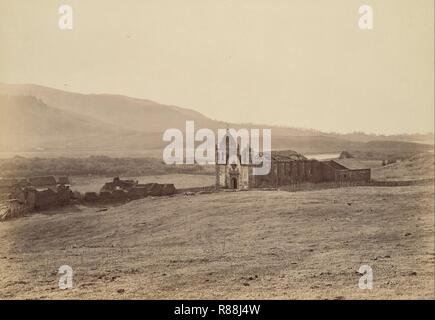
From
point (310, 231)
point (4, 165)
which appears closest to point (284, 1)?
point (310, 231)

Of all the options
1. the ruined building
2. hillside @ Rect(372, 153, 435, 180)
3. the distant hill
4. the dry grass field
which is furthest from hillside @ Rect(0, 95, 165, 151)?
hillside @ Rect(372, 153, 435, 180)

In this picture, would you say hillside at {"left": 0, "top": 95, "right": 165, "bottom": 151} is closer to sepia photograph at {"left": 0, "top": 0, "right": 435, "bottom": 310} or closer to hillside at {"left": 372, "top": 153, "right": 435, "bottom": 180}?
sepia photograph at {"left": 0, "top": 0, "right": 435, "bottom": 310}

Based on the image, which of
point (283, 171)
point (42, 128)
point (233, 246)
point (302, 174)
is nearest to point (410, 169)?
point (302, 174)

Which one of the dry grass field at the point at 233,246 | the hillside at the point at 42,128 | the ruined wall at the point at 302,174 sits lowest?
the dry grass field at the point at 233,246

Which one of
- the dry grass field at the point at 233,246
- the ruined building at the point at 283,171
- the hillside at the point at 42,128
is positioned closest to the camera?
the dry grass field at the point at 233,246

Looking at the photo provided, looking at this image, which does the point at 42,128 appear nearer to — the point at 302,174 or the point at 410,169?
the point at 302,174

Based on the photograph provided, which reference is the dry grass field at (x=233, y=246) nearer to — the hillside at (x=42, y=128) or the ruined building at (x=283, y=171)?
the ruined building at (x=283, y=171)

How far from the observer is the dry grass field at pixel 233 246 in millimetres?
7754

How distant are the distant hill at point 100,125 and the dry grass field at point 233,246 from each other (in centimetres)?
77

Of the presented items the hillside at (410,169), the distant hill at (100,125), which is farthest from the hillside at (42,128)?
the hillside at (410,169)

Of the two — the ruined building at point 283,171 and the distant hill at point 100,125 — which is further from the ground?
the distant hill at point 100,125

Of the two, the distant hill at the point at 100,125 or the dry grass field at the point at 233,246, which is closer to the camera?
the dry grass field at the point at 233,246

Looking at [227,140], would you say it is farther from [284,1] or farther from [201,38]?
[284,1]

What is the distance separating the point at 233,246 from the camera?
812 centimetres
